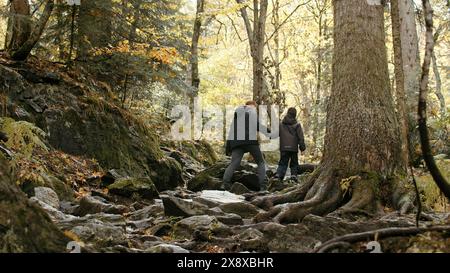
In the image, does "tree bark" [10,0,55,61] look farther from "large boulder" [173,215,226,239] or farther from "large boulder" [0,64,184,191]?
"large boulder" [173,215,226,239]

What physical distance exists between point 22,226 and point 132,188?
5.79m

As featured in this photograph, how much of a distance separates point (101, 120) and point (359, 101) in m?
6.44

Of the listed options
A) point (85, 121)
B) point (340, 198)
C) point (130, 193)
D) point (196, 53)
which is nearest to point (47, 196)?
point (130, 193)

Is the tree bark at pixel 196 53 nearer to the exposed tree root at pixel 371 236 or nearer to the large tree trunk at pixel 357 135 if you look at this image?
the large tree trunk at pixel 357 135

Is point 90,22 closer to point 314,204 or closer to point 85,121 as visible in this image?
point 85,121

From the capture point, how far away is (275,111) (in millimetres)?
21188

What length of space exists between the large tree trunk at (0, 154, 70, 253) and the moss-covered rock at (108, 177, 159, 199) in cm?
546

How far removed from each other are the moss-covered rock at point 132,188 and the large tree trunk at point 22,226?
546 centimetres

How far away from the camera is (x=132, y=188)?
9.12 meters

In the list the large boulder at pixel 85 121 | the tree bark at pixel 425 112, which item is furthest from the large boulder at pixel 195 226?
the large boulder at pixel 85 121

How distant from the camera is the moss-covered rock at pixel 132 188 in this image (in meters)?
9.11
